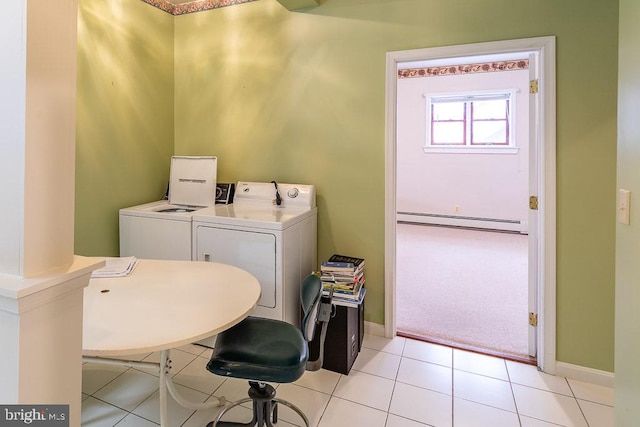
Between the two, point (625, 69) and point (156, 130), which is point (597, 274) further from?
point (156, 130)

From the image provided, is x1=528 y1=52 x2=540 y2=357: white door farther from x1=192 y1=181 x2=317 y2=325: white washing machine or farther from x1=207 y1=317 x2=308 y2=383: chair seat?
x1=207 y1=317 x2=308 y2=383: chair seat

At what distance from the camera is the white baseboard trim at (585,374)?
2090mm

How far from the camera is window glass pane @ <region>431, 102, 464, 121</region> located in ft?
20.7

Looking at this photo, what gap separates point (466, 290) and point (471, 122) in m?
3.79

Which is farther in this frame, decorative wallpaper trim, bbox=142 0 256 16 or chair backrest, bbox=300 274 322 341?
decorative wallpaper trim, bbox=142 0 256 16

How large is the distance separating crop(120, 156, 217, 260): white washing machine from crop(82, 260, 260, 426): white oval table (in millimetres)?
630

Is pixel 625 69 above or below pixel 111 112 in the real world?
below

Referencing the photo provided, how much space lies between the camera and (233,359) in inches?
56.0

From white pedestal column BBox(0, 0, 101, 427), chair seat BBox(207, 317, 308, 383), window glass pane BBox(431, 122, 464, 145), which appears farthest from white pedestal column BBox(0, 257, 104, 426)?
window glass pane BBox(431, 122, 464, 145)

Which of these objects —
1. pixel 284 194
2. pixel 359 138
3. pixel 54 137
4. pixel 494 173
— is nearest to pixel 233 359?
pixel 54 137

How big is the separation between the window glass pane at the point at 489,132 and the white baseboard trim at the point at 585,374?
4724 millimetres

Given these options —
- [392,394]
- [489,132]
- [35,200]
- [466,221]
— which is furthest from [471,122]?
[35,200]

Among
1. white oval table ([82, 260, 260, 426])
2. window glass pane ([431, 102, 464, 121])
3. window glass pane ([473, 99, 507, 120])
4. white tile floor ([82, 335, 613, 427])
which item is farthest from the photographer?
window glass pane ([431, 102, 464, 121])

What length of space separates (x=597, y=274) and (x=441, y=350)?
105 centimetres
